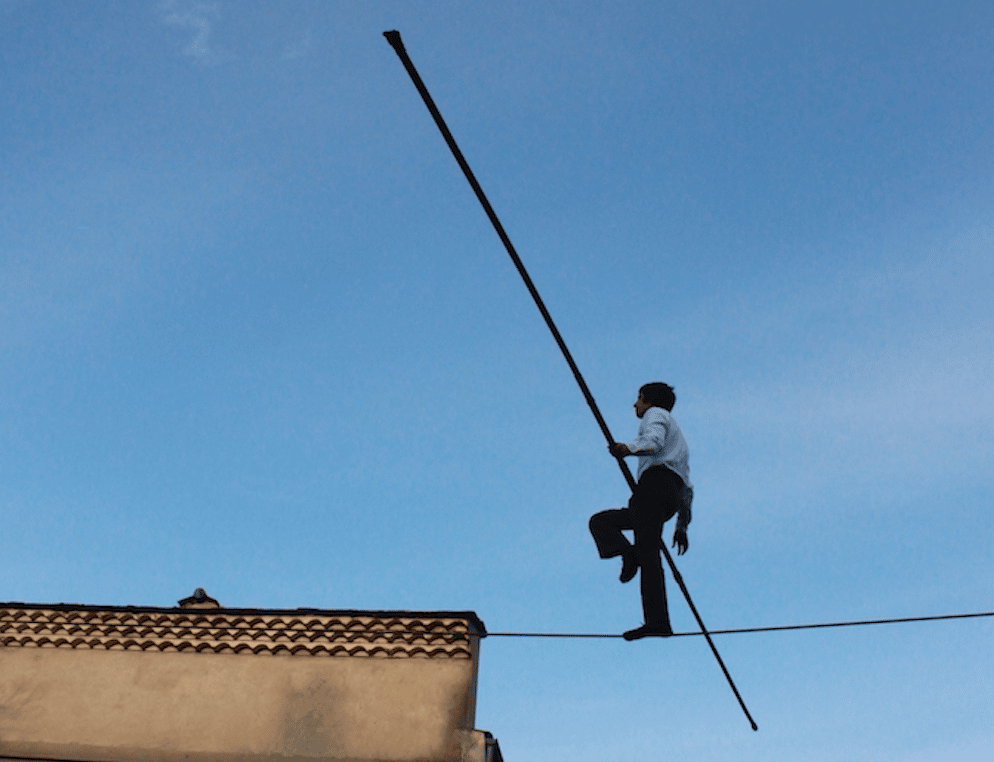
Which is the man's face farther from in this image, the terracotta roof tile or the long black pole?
the terracotta roof tile

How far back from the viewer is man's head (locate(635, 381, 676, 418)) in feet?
23.9

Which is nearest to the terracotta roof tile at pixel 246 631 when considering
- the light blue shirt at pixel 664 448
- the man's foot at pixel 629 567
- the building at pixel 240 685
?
the building at pixel 240 685

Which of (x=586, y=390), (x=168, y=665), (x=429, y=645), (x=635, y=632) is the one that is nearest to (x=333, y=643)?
(x=429, y=645)

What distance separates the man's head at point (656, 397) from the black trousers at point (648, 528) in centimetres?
53

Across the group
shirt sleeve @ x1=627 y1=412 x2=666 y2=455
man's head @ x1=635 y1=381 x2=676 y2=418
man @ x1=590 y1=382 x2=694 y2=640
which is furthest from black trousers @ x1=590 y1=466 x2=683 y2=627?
man's head @ x1=635 y1=381 x2=676 y2=418

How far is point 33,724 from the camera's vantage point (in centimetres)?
899

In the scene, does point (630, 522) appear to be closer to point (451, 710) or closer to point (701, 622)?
point (701, 622)

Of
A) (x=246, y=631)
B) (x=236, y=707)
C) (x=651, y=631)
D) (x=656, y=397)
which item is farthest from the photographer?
(x=246, y=631)

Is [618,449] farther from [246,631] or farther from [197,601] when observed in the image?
[197,601]

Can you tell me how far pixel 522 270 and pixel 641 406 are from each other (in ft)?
6.64

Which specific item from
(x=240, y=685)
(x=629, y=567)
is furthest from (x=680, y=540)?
(x=240, y=685)

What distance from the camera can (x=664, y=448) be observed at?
7.00m

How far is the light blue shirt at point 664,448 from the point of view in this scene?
22.3 feet

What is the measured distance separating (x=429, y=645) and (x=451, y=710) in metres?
0.62
